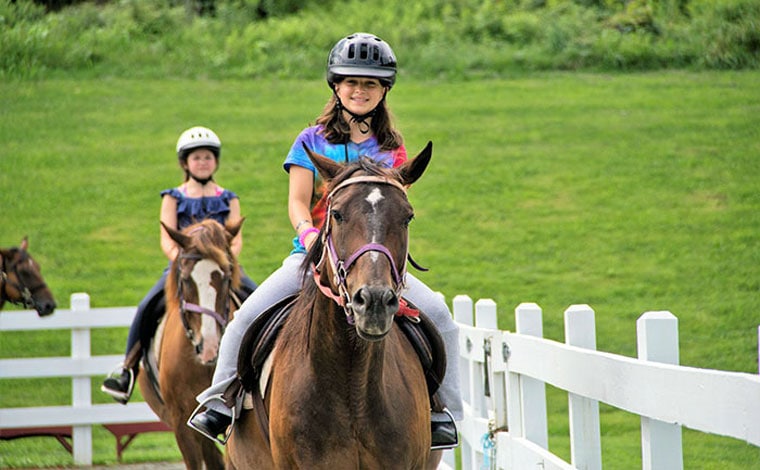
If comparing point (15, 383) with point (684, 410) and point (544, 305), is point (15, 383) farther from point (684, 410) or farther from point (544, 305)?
point (684, 410)

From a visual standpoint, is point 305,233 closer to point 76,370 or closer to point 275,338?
point 275,338

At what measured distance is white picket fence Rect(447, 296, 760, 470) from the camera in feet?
12.3

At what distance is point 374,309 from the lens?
407 cm

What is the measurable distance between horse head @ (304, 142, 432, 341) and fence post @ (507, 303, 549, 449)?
2.34m

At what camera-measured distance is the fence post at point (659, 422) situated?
4.36 m

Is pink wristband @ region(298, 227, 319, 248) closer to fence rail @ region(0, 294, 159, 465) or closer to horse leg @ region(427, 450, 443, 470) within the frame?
horse leg @ region(427, 450, 443, 470)

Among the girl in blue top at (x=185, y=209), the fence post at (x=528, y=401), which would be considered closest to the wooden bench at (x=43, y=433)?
the girl in blue top at (x=185, y=209)

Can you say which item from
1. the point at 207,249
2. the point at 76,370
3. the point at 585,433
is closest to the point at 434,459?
the point at 585,433

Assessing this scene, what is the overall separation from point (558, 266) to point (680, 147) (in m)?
6.37

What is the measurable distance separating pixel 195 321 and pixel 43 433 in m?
5.44

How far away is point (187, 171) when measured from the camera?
1032cm

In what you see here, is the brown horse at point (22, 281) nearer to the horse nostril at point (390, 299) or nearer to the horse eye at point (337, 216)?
the horse eye at point (337, 216)

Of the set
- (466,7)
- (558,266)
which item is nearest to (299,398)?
(558,266)

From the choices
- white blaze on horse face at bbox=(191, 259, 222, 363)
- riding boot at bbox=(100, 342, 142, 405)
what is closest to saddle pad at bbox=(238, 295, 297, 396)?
white blaze on horse face at bbox=(191, 259, 222, 363)
